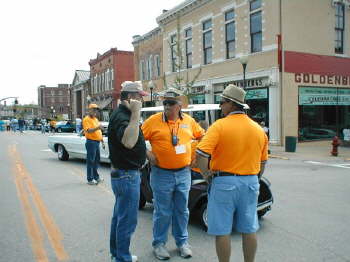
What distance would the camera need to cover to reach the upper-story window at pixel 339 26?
19.6 metres

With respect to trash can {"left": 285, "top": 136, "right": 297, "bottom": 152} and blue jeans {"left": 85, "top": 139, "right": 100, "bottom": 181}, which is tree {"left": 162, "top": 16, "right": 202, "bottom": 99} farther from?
blue jeans {"left": 85, "top": 139, "right": 100, "bottom": 181}

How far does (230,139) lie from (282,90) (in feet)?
50.2

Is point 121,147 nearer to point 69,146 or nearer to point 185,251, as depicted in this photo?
point 185,251

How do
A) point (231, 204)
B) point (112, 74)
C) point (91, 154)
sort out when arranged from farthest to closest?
1. point (112, 74)
2. point (91, 154)
3. point (231, 204)

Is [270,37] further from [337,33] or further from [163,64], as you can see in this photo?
[163,64]

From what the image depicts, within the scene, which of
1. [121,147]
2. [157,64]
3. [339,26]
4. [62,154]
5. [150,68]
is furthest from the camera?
[150,68]

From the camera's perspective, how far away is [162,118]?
4.20 m

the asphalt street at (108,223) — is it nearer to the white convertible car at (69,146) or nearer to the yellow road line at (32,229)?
the yellow road line at (32,229)

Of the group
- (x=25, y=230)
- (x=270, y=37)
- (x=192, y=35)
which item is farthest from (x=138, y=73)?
(x=25, y=230)

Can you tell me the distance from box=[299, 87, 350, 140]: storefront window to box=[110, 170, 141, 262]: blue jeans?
53.6 feet

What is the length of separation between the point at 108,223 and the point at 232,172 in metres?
2.91

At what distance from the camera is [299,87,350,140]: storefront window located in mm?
18641

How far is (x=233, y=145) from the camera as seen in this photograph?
3230 mm

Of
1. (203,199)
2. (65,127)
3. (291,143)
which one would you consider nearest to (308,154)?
(291,143)
